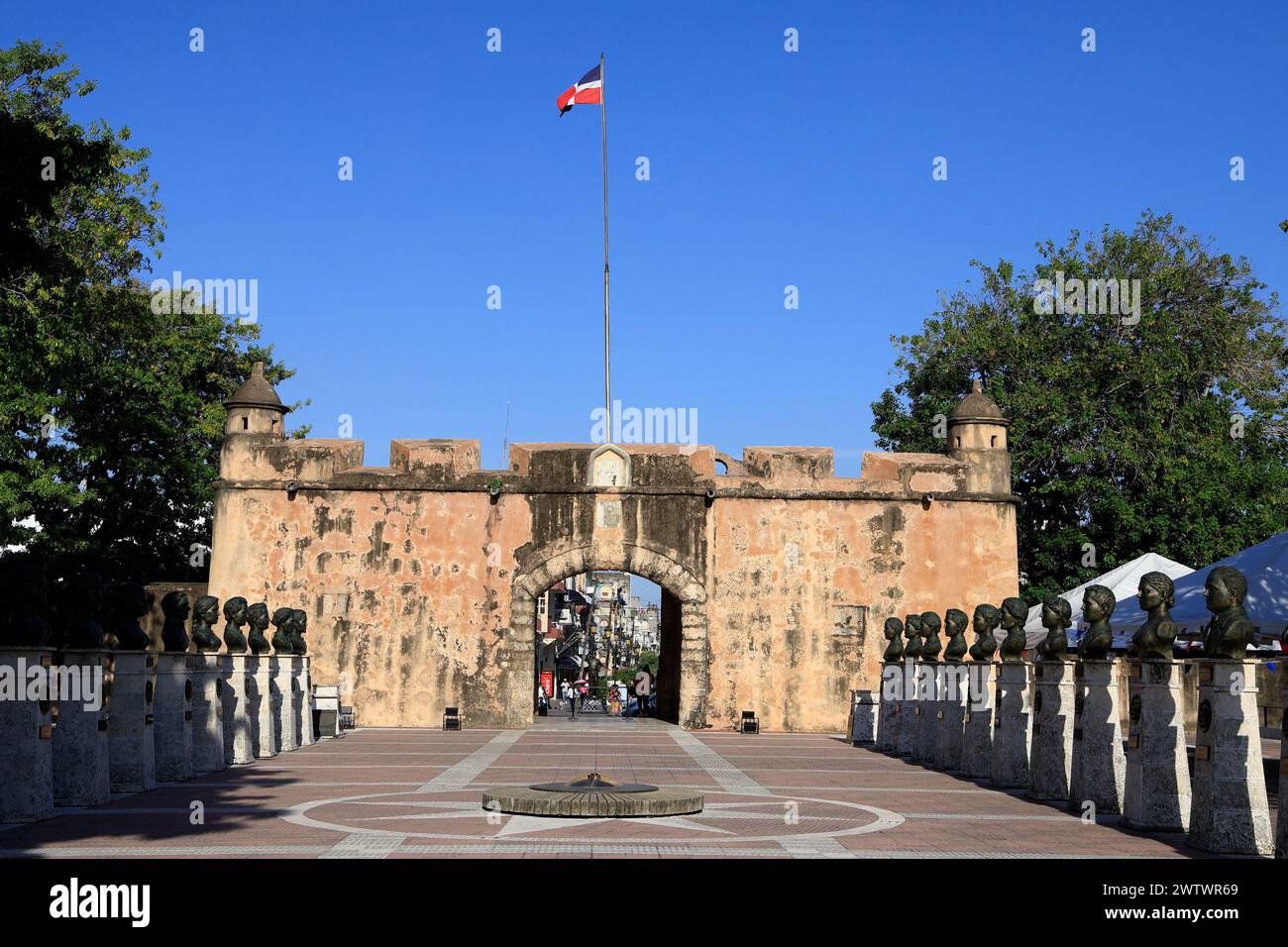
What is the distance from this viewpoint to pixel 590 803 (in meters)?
11.6

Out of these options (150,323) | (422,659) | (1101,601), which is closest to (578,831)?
(1101,601)

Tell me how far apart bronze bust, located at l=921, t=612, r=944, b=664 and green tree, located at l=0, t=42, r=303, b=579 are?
51.0ft

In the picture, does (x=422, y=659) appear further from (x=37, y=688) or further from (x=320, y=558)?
(x=37, y=688)

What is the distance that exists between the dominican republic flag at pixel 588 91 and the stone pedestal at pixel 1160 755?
19893 mm

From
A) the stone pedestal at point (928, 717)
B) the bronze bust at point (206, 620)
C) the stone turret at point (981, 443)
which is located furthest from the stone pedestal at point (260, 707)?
the stone turret at point (981, 443)

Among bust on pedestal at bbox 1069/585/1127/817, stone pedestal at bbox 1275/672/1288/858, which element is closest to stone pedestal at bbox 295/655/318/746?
bust on pedestal at bbox 1069/585/1127/817

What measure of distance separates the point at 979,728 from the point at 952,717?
138 cm

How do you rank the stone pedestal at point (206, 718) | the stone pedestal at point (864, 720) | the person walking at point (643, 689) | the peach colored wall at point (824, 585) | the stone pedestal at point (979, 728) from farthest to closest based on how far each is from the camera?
the person walking at point (643, 689) < the peach colored wall at point (824, 585) < the stone pedestal at point (864, 720) < the stone pedestal at point (979, 728) < the stone pedestal at point (206, 718)

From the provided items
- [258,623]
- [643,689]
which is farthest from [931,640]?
[643,689]

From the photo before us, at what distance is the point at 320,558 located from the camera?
1018 inches

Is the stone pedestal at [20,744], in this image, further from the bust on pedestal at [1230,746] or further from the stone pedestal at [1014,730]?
the stone pedestal at [1014,730]

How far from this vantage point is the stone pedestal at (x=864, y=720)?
2267cm

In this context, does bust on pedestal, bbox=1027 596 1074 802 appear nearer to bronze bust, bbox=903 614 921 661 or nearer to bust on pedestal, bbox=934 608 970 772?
bust on pedestal, bbox=934 608 970 772

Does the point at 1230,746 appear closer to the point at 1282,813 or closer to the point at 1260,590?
the point at 1282,813
